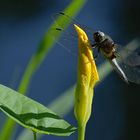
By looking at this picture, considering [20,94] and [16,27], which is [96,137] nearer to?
[16,27]

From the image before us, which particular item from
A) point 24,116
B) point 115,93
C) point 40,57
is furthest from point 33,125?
point 115,93

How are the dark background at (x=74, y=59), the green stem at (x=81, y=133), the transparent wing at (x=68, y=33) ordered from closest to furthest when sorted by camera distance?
the green stem at (x=81, y=133) < the transparent wing at (x=68, y=33) < the dark background at (x=74, y=59)

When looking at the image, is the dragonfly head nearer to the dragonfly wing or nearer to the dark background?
the dragonfly wing

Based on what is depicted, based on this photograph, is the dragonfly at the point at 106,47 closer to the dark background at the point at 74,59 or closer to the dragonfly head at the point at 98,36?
the dragonfly head at the point at 98,36

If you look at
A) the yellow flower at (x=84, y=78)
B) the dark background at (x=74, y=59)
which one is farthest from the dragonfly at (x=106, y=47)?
the dark background at (x=74, y=59)

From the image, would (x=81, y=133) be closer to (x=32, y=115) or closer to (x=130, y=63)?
(x=32, y=115)

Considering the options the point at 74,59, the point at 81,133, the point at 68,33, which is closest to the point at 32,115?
the point at 81,133
